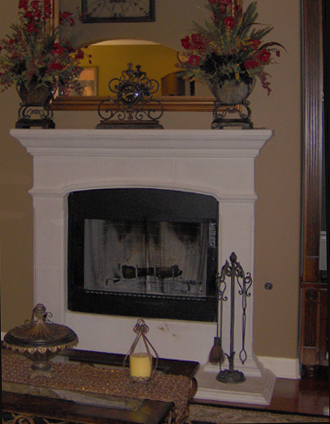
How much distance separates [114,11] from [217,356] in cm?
206

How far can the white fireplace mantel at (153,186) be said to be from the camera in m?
2.93

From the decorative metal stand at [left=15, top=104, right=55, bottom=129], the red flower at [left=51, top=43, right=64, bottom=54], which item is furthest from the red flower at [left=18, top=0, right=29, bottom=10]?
the decorative metal stand at [left=15, top=104, right=55, bottom=129]

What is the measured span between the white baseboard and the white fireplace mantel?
0.40ft

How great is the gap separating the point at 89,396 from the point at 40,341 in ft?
0.95

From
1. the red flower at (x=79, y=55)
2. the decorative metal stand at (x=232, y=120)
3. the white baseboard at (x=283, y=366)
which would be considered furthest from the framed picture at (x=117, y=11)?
the white baseboard at (x=283, y=366)

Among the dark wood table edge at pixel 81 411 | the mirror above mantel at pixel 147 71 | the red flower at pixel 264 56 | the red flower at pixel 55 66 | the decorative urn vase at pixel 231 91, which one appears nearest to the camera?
the dark wood table edge at pixel 81 411

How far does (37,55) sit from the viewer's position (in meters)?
2.99

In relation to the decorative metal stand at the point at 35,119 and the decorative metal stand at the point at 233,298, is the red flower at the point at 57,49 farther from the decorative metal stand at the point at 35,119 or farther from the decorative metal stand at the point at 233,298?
the decorative metal stand at the point at 233,298

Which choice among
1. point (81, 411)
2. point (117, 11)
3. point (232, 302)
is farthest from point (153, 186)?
point (81, 411)

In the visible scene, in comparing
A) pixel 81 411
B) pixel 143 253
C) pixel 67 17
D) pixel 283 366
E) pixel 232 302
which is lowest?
pixel 283 366

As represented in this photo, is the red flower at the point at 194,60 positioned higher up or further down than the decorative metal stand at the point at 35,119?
higher up

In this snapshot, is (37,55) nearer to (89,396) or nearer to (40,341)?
(40,341)

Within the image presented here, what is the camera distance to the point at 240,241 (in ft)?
9.83

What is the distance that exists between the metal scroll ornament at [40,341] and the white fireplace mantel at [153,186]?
104 cm
